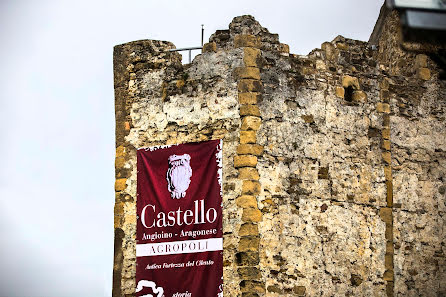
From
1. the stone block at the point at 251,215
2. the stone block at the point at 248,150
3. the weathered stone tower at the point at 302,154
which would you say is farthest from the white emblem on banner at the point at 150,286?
the stone block at the point at 248,150

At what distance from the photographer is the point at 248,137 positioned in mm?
13438

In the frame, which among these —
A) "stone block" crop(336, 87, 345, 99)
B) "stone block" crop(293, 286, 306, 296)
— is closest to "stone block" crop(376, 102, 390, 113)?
"stone block" crop(336, 87, 345, 99)

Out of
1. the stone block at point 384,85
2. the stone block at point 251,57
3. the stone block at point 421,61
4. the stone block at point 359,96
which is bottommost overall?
the stone block at point 359,96

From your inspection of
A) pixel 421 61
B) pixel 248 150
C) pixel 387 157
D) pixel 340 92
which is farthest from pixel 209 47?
pixel 421 61

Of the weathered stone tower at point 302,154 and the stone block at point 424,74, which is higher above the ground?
the stone block at point 424,74

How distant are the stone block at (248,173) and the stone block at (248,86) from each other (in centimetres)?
131

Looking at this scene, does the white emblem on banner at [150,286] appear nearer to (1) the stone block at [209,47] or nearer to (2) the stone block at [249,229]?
(2) the stone block at [249,229]

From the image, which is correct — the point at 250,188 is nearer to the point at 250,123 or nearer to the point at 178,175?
the point at 250,123

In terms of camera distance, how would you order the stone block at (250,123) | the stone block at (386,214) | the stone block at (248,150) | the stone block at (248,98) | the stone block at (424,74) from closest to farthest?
the stone block at (248,150), the stone block at (250,123), the stone block at (248,98), the stone block at (386,214), the stone block at (424,74)

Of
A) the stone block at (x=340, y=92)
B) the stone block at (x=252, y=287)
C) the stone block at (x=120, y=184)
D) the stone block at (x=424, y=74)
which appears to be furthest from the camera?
the stone block at (x=424, y=74)

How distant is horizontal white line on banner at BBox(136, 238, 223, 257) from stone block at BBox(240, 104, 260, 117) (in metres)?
2.03

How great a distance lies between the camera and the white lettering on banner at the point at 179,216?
528 inches

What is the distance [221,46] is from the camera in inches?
555

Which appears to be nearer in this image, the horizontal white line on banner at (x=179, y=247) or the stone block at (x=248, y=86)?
the horizontal white line on banner at (x=179, y=247)
